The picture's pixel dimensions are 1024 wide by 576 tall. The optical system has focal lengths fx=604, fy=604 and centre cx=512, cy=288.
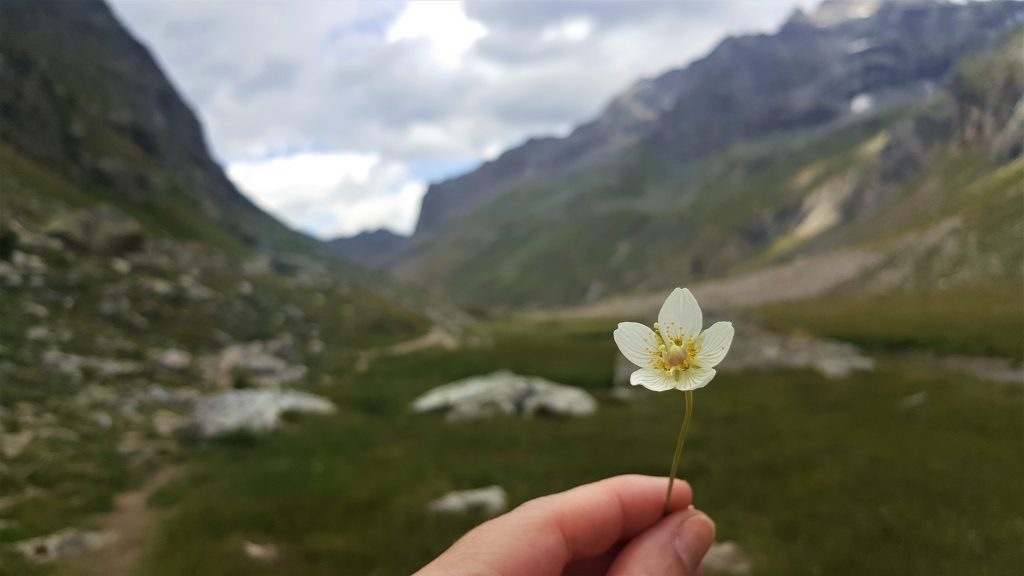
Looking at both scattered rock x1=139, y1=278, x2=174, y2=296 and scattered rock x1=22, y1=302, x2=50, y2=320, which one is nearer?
scattered rock x1=22, y1=302, x2=50, y2=320

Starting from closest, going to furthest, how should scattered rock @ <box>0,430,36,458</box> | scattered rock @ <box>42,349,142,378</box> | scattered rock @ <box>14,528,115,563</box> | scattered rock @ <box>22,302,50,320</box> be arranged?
scattered rock @ <box>14,528,115,563</box> → scattered rock @ <box>0,430,36,458</box> → scattered rock @ <box>42,349,142,378</box> → scattered rock @ <box>22,302,50,320</box>

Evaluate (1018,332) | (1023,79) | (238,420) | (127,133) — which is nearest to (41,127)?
(127,133)

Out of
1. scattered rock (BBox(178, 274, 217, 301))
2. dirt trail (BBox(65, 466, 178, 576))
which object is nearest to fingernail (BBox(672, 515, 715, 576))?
dirt trail (BBox(65, 466, 178, 576))

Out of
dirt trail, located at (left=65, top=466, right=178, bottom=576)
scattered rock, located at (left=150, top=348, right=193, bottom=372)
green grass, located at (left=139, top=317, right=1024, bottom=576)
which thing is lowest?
green grass, located at (left=139, top=317, right=1024, bottom=576)

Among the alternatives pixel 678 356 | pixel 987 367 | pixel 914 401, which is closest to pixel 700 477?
pixel 678 356

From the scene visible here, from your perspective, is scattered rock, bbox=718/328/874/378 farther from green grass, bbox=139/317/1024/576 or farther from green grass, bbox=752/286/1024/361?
green grass, bbox=752/286/1024/361

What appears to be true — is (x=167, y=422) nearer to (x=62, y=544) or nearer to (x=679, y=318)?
(x=62, y=544)

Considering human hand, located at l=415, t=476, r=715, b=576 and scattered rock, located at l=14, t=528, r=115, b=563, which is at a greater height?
human hand, located at l=415, t=476, r=715, b=576
